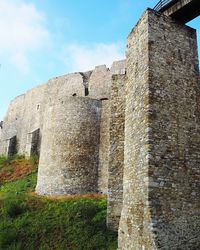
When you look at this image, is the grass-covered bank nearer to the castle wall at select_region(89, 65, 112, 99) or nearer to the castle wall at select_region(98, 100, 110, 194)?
the castle wall at select_region(98, 100, 110, 194)

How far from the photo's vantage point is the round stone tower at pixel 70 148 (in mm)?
16812

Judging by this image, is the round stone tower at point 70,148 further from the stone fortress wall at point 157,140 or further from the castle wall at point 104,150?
the stone fortress wall at point 157,140

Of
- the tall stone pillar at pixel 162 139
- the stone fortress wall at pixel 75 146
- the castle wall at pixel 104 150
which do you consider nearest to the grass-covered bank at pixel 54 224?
the castle wall at pixel 104 150

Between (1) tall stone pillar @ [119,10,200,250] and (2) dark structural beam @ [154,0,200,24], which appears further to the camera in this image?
(2) dark structural beam @ [154,0,200,24]

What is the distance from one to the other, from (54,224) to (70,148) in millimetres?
5884

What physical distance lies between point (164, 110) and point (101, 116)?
9883 mm

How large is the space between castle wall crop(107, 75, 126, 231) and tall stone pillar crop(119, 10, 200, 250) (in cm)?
214

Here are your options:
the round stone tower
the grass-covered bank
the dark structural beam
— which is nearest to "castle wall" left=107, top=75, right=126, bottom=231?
the grass-covered bank

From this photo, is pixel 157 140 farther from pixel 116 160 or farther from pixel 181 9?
pixel 181 9

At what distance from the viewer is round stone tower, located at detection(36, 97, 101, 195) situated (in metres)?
16.8

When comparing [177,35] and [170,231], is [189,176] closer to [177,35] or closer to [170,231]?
[170,231]

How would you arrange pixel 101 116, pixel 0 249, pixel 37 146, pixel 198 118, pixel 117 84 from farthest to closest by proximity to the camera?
pixel 37 146, pixel 101 116, pixel 117 84, pixel 0 249, pixel 198 118

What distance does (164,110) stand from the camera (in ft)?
29.5

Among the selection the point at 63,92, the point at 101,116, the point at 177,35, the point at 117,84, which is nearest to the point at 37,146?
the point at 63,92
